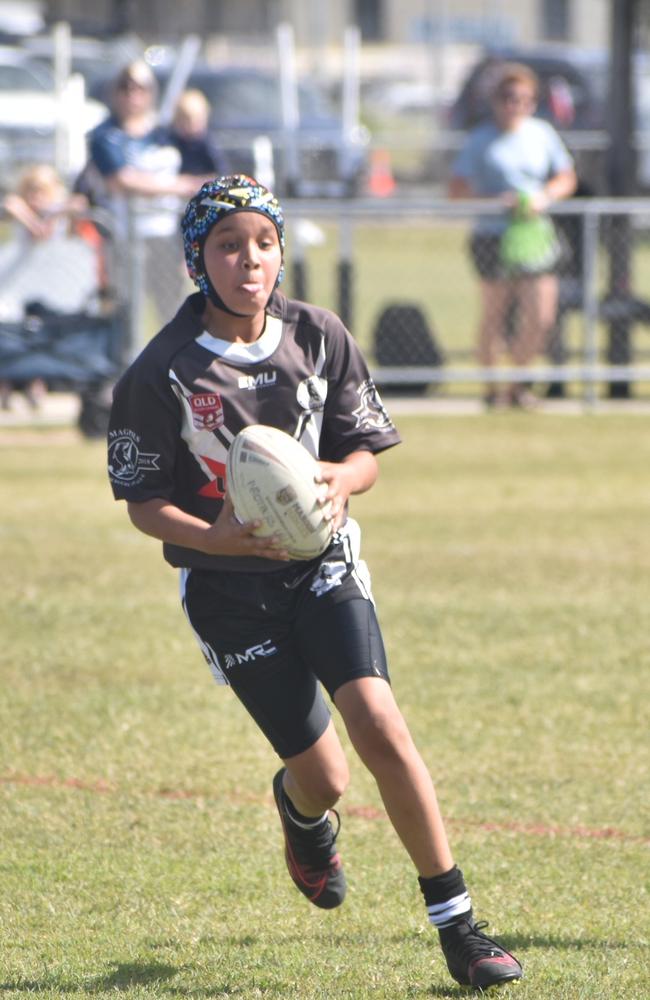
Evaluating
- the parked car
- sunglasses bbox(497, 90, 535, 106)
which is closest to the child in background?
sunglasses bbox(497, 90, 535, 106)

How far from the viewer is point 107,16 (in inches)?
2063

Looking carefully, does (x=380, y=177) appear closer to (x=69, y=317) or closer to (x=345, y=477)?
(x=69, y=317)

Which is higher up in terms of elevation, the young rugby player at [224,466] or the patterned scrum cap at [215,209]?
the patterned scrum cap at [215,209]

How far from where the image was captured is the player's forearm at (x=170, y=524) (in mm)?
4145

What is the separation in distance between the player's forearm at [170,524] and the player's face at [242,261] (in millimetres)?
517

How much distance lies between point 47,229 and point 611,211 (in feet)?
13.5

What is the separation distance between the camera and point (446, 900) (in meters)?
4.09

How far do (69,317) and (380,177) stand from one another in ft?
49.7

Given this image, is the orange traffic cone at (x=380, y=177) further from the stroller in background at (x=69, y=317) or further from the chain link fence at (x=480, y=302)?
the stroller in background at (x=69, y=317)

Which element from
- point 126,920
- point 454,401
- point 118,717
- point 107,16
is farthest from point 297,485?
point 107,16

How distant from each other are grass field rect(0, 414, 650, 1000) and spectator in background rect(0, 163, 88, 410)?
2.45 meters

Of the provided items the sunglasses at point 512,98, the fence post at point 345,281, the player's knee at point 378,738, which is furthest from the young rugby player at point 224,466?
the fence post at point 345,281

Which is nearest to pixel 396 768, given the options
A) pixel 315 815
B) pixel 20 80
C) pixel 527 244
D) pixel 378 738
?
pixel 378 738

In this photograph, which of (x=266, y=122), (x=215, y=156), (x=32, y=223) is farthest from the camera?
(x=266, y=122)
